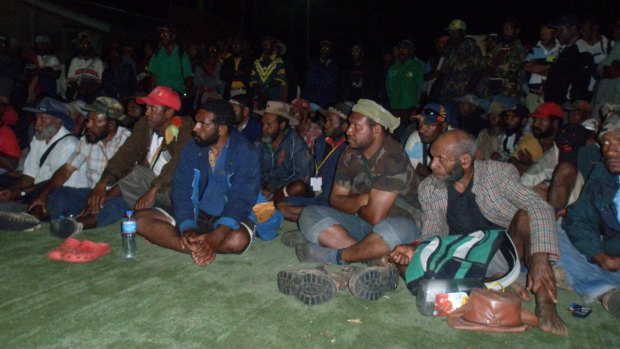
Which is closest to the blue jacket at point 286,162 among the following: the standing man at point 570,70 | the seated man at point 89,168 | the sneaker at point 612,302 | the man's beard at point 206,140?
the man's beard at point 206,140

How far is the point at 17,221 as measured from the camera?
169 inches

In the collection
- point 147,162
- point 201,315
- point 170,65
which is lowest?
point 201,315

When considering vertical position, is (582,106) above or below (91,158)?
above

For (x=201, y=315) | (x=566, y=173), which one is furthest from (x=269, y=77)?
(x=201, y=315)

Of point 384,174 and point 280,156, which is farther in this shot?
point 280,156

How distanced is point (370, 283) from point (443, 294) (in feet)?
1.53

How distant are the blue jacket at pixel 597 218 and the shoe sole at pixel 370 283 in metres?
1.35

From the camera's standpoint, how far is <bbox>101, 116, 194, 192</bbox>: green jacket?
4.56 metres

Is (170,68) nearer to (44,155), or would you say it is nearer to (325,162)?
(44,155)

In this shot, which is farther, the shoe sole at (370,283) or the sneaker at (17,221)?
the sneaker at (17,221)

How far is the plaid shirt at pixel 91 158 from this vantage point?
4781 mm

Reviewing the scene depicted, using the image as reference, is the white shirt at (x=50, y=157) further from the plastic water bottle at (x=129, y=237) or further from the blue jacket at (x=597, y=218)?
the blue jacket at (x=597, y=218)

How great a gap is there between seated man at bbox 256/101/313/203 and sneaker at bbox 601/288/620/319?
9.61ft

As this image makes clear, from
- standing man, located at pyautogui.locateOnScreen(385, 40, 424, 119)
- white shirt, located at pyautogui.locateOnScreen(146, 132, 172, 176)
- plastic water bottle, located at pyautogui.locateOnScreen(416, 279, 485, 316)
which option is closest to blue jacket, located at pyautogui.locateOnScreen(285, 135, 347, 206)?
white shirt, located at pyautogui.locateOnScreen(146, 132, 172, 176)
